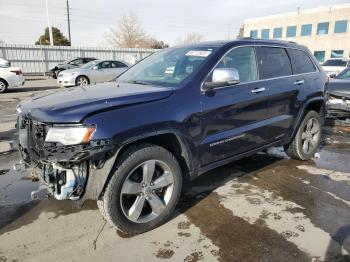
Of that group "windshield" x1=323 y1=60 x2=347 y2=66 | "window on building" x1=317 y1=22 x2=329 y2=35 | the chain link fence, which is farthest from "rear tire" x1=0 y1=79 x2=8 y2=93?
"window on building" x1=317 y1=22 x2=329 y2=35

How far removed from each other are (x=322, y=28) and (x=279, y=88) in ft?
164

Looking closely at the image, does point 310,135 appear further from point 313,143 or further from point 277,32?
point 277,32

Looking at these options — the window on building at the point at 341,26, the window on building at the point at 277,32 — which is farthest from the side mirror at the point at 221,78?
the window on building at the point at 277,32

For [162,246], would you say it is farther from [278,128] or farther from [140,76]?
[278,128]

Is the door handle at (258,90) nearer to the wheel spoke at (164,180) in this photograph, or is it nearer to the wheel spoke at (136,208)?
the wheel spoke at (164,180)

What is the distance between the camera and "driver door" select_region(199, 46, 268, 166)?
143 inches

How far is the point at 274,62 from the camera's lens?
4.67 meters

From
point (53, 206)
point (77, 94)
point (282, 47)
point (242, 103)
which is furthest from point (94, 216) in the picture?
point (282, 47)

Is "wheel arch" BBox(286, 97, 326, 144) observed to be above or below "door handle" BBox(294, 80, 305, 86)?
below

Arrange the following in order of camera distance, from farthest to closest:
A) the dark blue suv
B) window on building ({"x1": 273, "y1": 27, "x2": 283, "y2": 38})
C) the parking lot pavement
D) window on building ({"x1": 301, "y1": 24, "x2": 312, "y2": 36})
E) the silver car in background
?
window on building ({"x1": 273, "y1": 27, "x2": 283, "y2": 38}) → window on building ({"x1": 301, "y1": 24, "x2": 312, "y2": 36}) → the silver car in background → the parking lot pavement → the dark blue suv

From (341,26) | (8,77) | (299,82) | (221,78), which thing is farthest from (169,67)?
(341,26)

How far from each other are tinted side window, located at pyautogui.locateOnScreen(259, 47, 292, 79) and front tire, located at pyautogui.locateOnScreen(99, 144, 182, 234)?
195 centimetres

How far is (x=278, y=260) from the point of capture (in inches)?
113

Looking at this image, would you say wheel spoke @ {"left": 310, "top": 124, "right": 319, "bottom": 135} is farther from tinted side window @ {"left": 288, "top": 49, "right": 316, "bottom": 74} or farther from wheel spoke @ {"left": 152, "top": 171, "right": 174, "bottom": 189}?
wheel spoke @ {"left": 152, "top": 171, "right": 174, "bottom": 189}
